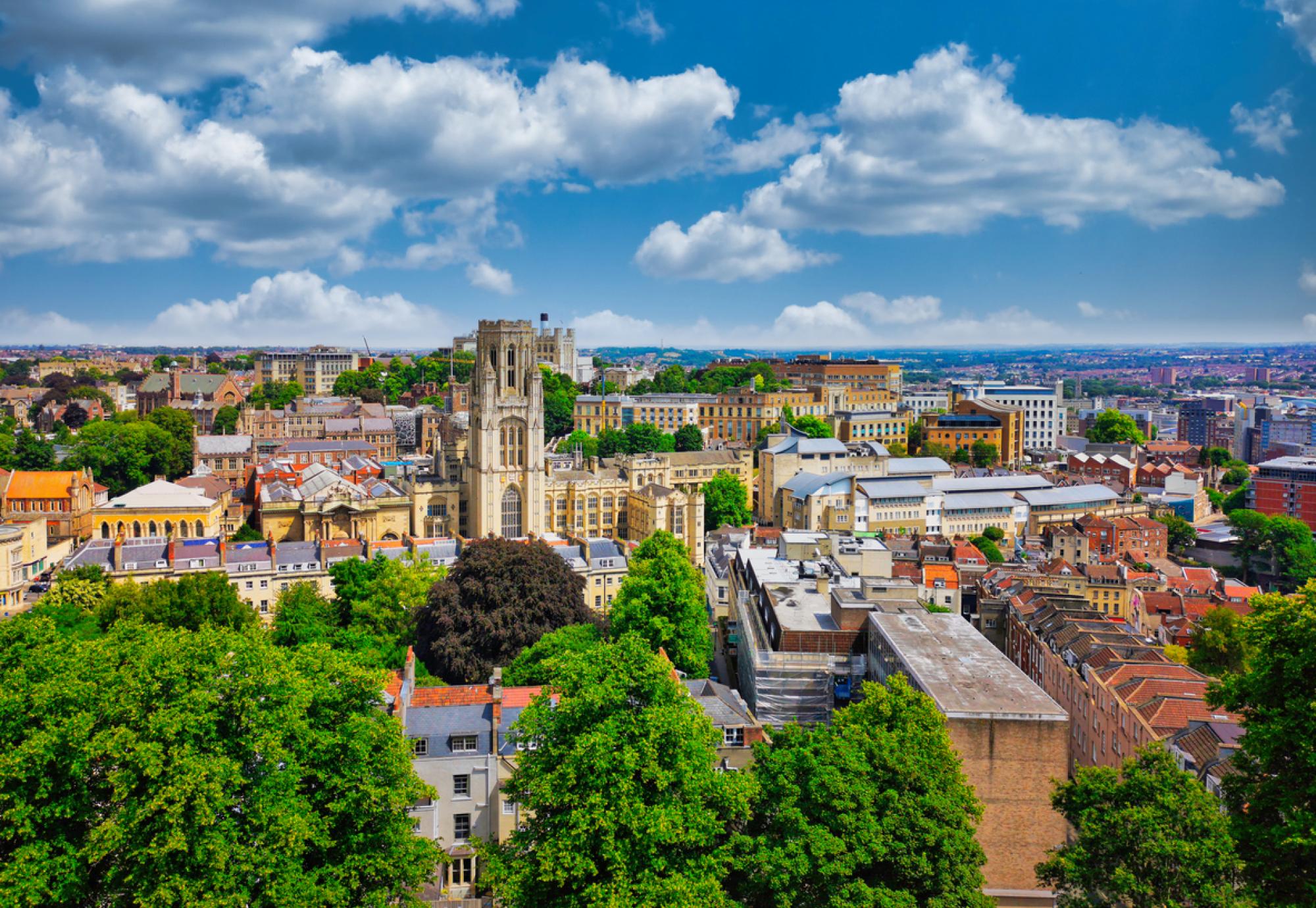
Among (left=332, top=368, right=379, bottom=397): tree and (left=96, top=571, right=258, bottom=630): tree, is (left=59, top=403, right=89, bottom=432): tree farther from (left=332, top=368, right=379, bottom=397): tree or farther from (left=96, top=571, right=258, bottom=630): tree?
(left=96, top=571, right=258, bottom=630): tree

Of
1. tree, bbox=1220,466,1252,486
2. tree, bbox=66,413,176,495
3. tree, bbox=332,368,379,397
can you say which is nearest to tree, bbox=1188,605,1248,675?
tree, bbox=66,413,176,495

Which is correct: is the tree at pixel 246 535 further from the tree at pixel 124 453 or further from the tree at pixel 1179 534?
the tree at pixel 1179 534

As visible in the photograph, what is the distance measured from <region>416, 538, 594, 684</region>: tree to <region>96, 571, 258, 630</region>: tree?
7851 mm

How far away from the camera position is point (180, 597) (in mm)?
43219

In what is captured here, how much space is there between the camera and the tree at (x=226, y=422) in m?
118

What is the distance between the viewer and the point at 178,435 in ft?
326

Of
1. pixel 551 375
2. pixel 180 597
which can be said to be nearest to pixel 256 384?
pixel 551 375

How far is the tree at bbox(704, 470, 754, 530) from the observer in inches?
3268

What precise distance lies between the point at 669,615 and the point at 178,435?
7438 cm

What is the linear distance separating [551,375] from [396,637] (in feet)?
284

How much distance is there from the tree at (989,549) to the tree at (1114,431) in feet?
208

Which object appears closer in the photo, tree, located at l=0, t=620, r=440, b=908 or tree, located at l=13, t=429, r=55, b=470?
tree, located at l=0, t=620, r=440, b=908

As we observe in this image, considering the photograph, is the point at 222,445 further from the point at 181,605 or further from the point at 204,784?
the point at 204,784

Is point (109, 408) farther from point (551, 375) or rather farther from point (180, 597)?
point (180, 597)
